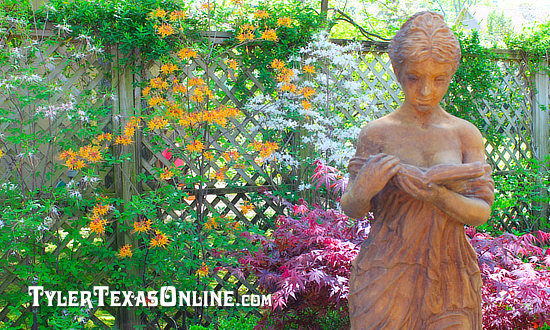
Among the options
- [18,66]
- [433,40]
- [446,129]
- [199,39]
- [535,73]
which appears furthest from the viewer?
[535,73]

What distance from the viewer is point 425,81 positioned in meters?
1.39

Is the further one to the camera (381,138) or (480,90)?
(480,90)

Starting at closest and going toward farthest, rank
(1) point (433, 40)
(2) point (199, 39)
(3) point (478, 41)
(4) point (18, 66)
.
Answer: (1) point (433, 40) < (4) point (18, 66) < (2) point (199, 39) < (3) point (478, 41)

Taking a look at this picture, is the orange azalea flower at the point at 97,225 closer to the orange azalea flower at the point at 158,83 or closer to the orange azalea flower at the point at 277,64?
the orange azalea flower at the point at 158,83

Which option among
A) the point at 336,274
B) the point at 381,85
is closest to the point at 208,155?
the point at 336,274

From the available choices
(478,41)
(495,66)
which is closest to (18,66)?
(478,41)

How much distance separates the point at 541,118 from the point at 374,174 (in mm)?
4419

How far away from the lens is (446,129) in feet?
4.85

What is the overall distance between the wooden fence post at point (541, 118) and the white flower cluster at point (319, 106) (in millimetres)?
2072

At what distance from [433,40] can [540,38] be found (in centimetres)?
422

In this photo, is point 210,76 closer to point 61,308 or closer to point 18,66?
point 18,66

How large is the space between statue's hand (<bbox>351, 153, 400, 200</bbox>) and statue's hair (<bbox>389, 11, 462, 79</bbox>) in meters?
0.29

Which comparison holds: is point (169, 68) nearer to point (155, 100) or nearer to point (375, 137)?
point (155, 100)

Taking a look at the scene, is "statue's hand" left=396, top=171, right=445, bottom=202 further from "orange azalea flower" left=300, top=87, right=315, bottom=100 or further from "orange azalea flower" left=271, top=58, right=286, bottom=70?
"orange azalea flower" left=271, top=58, right=286, bottom=70
